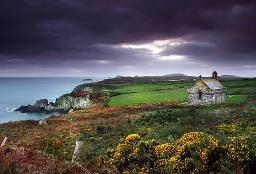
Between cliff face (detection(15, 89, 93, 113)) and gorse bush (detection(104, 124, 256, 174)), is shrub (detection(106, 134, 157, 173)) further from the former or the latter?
cliff face (detection(15, 89, 93, 113))

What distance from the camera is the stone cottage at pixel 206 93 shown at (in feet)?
194

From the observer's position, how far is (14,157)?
7.84 meters

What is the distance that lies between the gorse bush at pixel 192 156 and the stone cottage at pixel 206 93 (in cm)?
4708

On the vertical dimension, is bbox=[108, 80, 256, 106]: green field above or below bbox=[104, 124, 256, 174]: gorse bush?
below

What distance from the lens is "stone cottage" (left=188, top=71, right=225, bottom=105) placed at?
5922 cm

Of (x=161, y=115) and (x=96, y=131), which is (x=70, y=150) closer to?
(x=96, y=131)

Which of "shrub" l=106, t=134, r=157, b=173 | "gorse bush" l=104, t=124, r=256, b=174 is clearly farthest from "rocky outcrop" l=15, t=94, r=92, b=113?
"gorse bush" l=104, t=124, r=256, b=174

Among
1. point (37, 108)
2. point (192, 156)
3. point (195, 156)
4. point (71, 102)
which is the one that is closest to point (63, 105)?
point (71, 102)

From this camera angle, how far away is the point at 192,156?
12656mm

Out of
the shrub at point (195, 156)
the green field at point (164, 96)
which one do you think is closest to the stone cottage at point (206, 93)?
the green field at point (164, 96)

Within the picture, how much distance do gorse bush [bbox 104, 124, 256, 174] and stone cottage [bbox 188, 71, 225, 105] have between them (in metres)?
47.1

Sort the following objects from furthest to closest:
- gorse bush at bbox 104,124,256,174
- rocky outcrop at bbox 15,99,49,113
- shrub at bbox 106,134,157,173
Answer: rocky outcrop at bbox 15,99,49,113 < shrub at bbox 106,134,157,173 < gorse bush at bbox 104,124,256,174

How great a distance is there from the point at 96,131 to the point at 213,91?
114 feet

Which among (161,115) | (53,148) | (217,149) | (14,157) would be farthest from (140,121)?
(14,157)
